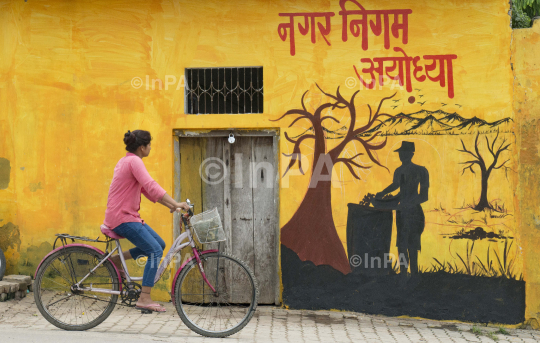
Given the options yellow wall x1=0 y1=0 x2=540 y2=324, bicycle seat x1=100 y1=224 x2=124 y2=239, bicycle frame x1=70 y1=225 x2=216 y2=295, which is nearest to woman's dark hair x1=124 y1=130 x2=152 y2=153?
bicycle seat x1=100 y1=224 x2=124 y2=239

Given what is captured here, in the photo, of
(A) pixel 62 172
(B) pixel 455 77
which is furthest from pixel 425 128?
→ (A) pixel 62 172

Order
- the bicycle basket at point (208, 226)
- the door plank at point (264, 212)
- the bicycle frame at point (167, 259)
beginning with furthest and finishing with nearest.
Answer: the door plank at point (264, 212), the bicycle frame at point (167, 259), the bicycle basket at point (208, 226)

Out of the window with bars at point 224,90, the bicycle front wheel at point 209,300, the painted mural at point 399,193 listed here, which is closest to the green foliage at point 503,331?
the painted mural at point 399,193

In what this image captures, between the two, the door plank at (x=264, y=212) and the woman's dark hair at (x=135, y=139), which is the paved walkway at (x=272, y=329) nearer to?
the door plank at (x=264, y=212)

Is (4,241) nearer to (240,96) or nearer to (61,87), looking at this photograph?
(61,87)

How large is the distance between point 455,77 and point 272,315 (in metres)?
3.46

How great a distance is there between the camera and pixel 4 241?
6.08 m

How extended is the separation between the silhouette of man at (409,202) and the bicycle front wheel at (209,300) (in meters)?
2.17

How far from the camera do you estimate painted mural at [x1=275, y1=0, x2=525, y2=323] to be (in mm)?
5754

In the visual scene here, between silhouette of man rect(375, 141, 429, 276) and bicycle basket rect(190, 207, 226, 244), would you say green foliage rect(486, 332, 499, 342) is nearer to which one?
silhouette of man rect(375, 141, 429, 276)

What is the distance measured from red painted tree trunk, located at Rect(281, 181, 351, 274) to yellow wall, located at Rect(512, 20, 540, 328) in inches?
81.9

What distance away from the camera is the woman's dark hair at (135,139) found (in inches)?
172

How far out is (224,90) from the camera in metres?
6.05

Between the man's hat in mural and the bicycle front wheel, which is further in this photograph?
the man's hat in mural
